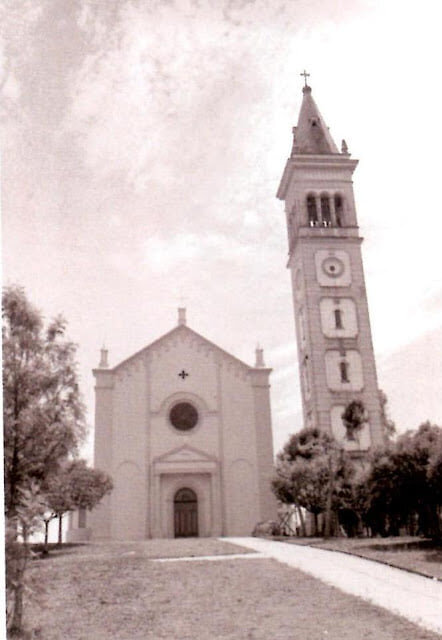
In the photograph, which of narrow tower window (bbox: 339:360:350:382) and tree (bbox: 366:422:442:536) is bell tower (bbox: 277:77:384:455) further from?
tree (bbox: 366:422:442:536)

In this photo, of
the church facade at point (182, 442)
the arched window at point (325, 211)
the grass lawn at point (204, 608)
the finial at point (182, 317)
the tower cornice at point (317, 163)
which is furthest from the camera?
the tower cornice at point (317, 163)

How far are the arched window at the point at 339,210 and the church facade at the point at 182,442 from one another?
458cm

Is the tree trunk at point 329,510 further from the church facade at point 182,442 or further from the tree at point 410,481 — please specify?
the tree at point 410,481

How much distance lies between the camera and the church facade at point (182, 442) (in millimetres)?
16109

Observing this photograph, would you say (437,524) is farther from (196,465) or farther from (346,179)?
(346,179)

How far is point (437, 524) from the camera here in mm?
8219

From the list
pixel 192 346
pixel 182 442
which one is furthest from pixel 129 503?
pixel 192 346

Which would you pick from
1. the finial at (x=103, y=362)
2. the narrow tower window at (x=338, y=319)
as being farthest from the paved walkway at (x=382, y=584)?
the finial at (x=103, y=362)

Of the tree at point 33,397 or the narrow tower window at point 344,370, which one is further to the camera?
the narrow tower window at point 344,370

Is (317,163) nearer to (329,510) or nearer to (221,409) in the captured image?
(221,409)

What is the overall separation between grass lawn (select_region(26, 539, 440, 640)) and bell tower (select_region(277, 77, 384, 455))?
32.3 ft

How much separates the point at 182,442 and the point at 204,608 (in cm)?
1197

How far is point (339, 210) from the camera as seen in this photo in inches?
748

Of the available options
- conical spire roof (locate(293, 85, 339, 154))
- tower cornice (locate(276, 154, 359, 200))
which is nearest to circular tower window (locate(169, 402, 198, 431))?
tower cornice (locate(276, 154, 359, 200))
